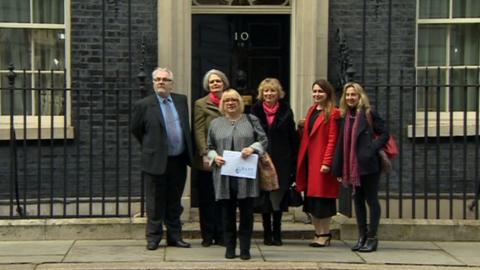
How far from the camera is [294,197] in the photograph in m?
7.36

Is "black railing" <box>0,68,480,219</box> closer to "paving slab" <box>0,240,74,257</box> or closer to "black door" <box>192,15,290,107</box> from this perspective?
"paving slab" <box>0,240,74,257</box>

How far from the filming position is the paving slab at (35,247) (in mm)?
7141

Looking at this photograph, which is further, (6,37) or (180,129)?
(6,37)

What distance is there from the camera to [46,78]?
28.8ft

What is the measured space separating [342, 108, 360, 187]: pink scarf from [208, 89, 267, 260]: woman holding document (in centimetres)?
86

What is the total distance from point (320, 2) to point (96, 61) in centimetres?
272

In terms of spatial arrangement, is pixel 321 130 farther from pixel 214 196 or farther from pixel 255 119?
pixel 214 196

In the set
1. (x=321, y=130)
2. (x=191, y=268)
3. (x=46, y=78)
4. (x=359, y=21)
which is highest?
(x=359, y=21)

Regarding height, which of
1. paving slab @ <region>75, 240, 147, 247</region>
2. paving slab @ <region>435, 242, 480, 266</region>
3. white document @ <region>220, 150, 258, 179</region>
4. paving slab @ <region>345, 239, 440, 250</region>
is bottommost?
paving slab @ <region>435, 242, 480, 266</region>

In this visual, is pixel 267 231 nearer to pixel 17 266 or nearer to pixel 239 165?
pixel 239 165

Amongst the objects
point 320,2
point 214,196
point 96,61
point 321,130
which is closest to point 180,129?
point 214,196

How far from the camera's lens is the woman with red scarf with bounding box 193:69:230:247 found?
7105 mm

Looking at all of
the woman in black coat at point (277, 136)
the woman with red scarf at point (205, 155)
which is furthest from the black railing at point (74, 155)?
→ the woman in black coat at point (277, 136)

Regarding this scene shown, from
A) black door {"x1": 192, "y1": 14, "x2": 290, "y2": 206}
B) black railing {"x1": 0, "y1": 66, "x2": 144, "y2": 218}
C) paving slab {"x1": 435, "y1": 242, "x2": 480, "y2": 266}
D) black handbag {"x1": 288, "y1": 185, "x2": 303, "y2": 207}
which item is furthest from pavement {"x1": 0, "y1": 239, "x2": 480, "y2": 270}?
black door {"x1": 192, "y1": 14, "x2": 290, "y2": 206}
